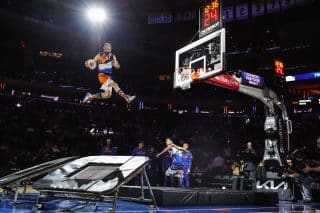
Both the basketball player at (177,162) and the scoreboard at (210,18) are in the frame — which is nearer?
the scoreboard at (210,18)

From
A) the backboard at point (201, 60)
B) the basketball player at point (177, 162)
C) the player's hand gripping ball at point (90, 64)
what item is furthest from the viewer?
the player's hand gripping ball at point (90, 64)

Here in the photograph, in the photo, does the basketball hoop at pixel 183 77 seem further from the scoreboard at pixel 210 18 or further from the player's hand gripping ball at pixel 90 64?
the player's hand gripping ball at pixel 90 64

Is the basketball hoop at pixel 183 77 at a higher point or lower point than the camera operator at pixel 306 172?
higher

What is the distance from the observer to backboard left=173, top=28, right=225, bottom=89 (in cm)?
896

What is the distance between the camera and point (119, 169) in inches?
190

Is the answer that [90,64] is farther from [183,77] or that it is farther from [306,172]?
[306,172]

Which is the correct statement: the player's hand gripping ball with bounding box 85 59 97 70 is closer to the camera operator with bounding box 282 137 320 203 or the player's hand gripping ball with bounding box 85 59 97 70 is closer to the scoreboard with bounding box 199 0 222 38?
the scoreboard with bounding box 199 0 222 38

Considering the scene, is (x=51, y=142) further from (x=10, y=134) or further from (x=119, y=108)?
(x=119, y=108)

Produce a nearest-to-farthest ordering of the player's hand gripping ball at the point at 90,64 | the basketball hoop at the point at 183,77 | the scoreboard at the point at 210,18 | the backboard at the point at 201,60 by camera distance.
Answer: the backboard at the point at 201,60 → the scoreboard at the point at 210,18 → the basketball hoop at the point at 183,77 → the player's hand gripping ball at the point at 90,64

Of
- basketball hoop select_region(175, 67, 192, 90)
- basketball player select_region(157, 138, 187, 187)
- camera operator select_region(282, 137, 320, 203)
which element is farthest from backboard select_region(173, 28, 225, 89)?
camera operator select_region(282, 137, 320, 203)

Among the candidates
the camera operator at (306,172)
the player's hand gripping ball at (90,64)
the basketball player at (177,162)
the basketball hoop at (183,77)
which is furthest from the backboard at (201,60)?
the player's hand gripping ball at (90,64)

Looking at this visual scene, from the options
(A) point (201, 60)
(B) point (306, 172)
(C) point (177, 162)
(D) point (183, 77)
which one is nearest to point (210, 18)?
(A) point (201, 60)

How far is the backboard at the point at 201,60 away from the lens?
8.96 m

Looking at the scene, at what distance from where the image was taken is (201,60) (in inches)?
383
